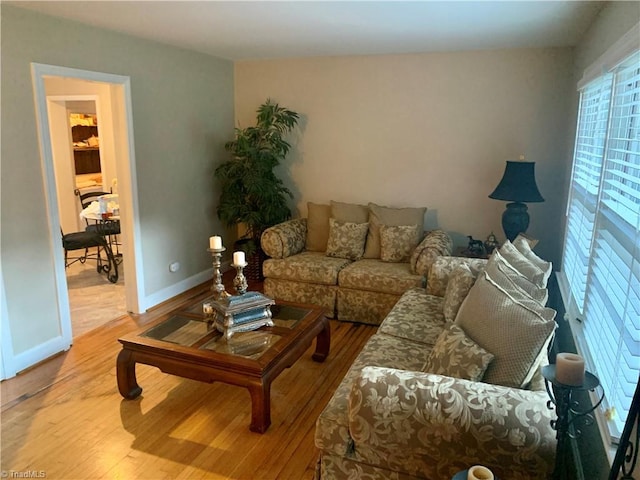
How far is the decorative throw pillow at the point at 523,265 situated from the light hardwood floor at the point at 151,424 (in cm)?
132

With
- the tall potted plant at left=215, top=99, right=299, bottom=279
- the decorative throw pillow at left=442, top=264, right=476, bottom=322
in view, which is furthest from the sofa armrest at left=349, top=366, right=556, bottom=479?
the tall potted plant at left=215, top=99, right=299, bottom=279

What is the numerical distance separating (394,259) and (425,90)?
5.42ft

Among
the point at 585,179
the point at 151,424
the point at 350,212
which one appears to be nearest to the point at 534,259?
the point at 585,179

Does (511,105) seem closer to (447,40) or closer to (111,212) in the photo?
(447,40)

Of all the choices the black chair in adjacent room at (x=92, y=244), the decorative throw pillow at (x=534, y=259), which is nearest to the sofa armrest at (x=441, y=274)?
the decorative throw pillow at (x=534, y=259)

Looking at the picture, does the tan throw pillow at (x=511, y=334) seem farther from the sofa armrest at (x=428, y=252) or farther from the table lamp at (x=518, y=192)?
the table lamp at (x=518, y=192)

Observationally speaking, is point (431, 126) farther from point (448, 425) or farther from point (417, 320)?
point (448, 425)

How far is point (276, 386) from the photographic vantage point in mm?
2996

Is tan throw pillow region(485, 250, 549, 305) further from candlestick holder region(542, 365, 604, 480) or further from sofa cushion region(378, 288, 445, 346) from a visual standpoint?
candlestick holder region(542, 365, 604, 480)

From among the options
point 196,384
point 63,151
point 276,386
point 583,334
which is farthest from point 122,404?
point 63,151

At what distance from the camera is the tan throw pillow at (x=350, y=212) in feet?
15.0

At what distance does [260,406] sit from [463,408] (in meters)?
1.20

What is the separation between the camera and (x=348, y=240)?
439 cm

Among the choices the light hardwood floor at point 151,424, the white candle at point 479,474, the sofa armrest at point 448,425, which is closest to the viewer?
the white candle at point 479,474
